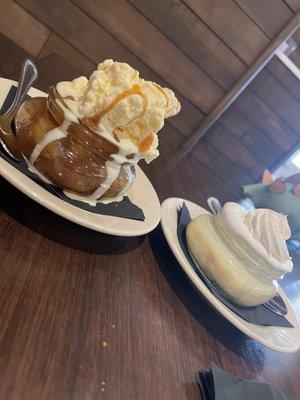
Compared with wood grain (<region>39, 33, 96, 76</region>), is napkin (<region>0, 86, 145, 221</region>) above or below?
above

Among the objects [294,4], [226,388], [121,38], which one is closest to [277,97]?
[294,4]

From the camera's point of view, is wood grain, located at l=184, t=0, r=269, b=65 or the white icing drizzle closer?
the white icing drizzle

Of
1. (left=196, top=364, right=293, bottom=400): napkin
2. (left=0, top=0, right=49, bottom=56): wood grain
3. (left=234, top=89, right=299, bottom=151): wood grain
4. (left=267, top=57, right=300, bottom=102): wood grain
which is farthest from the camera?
(left=234, top=89, right=299, bottom=151): wood grain

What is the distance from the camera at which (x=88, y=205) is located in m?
0.64

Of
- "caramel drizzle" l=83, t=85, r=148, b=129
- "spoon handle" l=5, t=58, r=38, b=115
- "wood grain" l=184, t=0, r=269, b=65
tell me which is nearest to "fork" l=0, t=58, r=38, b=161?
"spoon handle" l=5, t=58, r=38, b=115

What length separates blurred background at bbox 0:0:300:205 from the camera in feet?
6.84

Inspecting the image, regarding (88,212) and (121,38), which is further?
(121,38)

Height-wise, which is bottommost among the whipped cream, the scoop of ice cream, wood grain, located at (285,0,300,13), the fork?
the fork

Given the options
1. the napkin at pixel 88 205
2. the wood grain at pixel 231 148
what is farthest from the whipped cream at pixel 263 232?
the wood grain at pixel 231 148

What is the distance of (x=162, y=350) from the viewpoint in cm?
56

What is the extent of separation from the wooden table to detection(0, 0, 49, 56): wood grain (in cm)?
187

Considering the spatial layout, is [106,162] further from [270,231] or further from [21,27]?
[21,27]

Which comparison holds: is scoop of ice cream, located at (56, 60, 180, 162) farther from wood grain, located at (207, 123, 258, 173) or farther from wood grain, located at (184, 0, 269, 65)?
wood grain, located at (207, 123, 258, 173)

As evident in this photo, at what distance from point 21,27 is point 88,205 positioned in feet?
6.34
